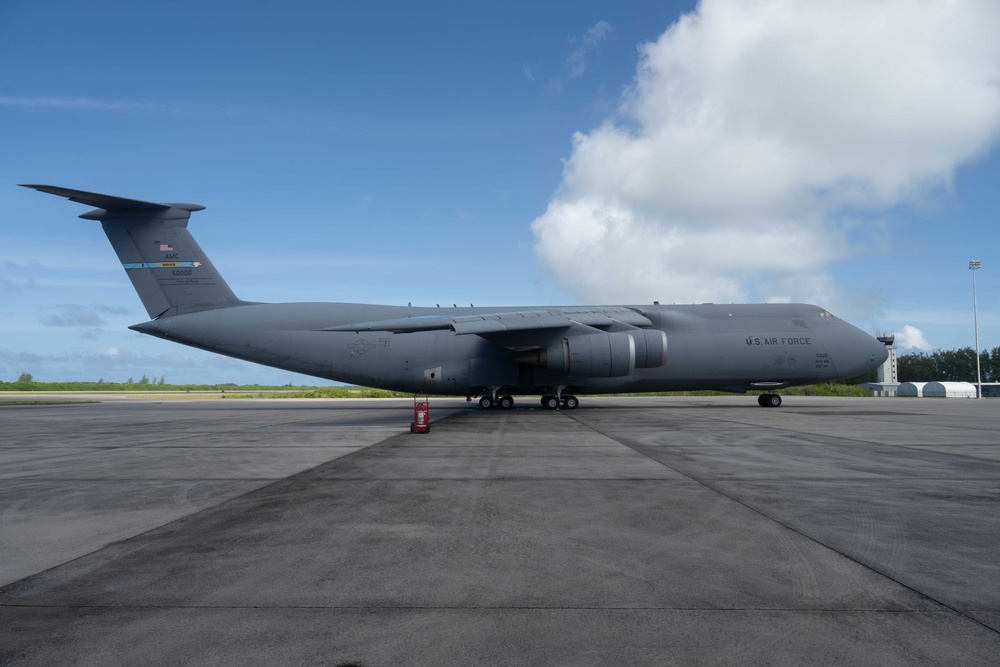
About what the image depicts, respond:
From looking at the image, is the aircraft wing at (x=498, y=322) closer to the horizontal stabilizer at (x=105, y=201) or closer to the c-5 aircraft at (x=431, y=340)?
the c-5 aircraft at (x=431, y=340)

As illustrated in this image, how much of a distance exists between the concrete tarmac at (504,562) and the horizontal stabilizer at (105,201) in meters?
11.3

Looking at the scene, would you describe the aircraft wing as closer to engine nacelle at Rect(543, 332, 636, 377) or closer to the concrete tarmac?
engine nacelle at Rect(543, 332, 636, 377)

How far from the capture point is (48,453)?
10078 mm

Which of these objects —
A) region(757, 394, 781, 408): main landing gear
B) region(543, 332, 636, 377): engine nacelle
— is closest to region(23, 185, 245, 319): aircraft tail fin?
region(543, 332, 636, 377): engine nacelle

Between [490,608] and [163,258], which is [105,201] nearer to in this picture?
A: [163,258]

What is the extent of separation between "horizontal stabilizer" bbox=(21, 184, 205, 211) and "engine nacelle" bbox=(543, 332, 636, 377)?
13587 mm

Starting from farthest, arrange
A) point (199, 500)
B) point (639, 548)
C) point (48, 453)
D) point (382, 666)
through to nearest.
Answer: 1. point (48, 453)
2. point (199, 500)
3. point (639, 548)
4. point (382, 666)

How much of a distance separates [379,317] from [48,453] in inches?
437

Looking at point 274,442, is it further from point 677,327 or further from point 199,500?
point 677,327

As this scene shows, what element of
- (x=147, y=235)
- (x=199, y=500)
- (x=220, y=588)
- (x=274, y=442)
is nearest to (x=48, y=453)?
(x=274, y=442)

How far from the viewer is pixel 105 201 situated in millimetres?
17828

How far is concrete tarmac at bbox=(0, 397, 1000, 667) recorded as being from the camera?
2623mm

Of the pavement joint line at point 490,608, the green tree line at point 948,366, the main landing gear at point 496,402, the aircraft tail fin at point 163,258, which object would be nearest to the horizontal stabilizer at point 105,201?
the aircraft tail fin at point 163,258

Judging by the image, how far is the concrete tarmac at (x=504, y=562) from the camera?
103 inches
